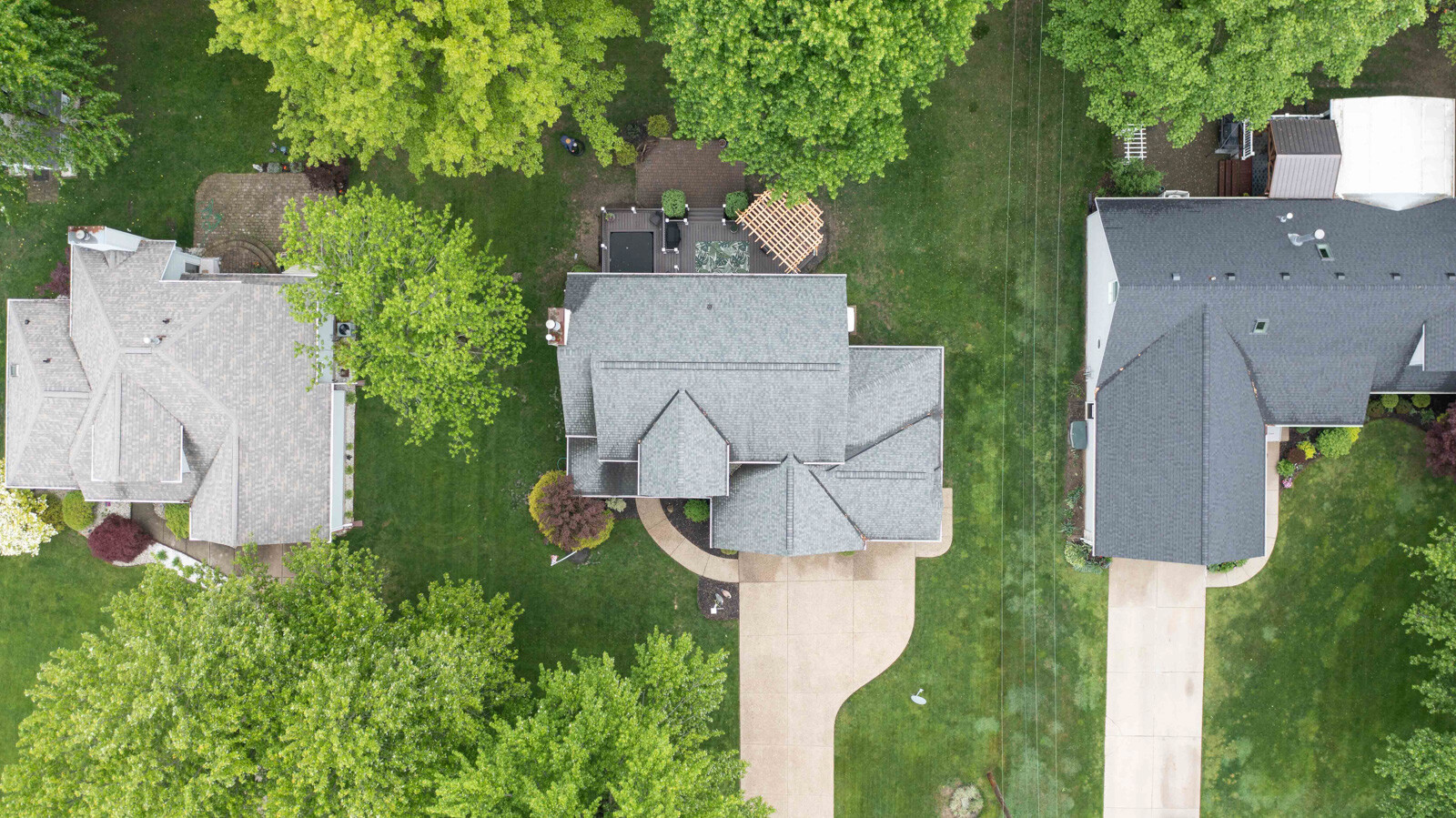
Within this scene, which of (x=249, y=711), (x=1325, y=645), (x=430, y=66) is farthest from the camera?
(x=1325, y=645)

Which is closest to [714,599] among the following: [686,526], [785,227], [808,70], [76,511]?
[686,526]

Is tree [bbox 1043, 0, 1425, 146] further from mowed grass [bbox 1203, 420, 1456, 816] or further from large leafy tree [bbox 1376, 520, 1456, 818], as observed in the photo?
large leafy tree [bbox 1376, 520, 1456, 818]

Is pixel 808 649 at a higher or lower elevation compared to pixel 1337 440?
lower

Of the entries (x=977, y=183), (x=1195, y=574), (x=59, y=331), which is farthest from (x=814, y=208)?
(x=59, y=331)

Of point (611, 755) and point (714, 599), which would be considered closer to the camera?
point (611, 755)

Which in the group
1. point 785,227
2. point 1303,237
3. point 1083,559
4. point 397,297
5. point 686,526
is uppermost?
point 785,227

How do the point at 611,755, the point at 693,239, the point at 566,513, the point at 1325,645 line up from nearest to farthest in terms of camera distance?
the point at 611,755 < the point at 566,513 < the point at 693,239 < the point at 1325,645

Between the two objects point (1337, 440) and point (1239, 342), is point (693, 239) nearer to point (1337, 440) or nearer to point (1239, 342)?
point (1239, 342)
